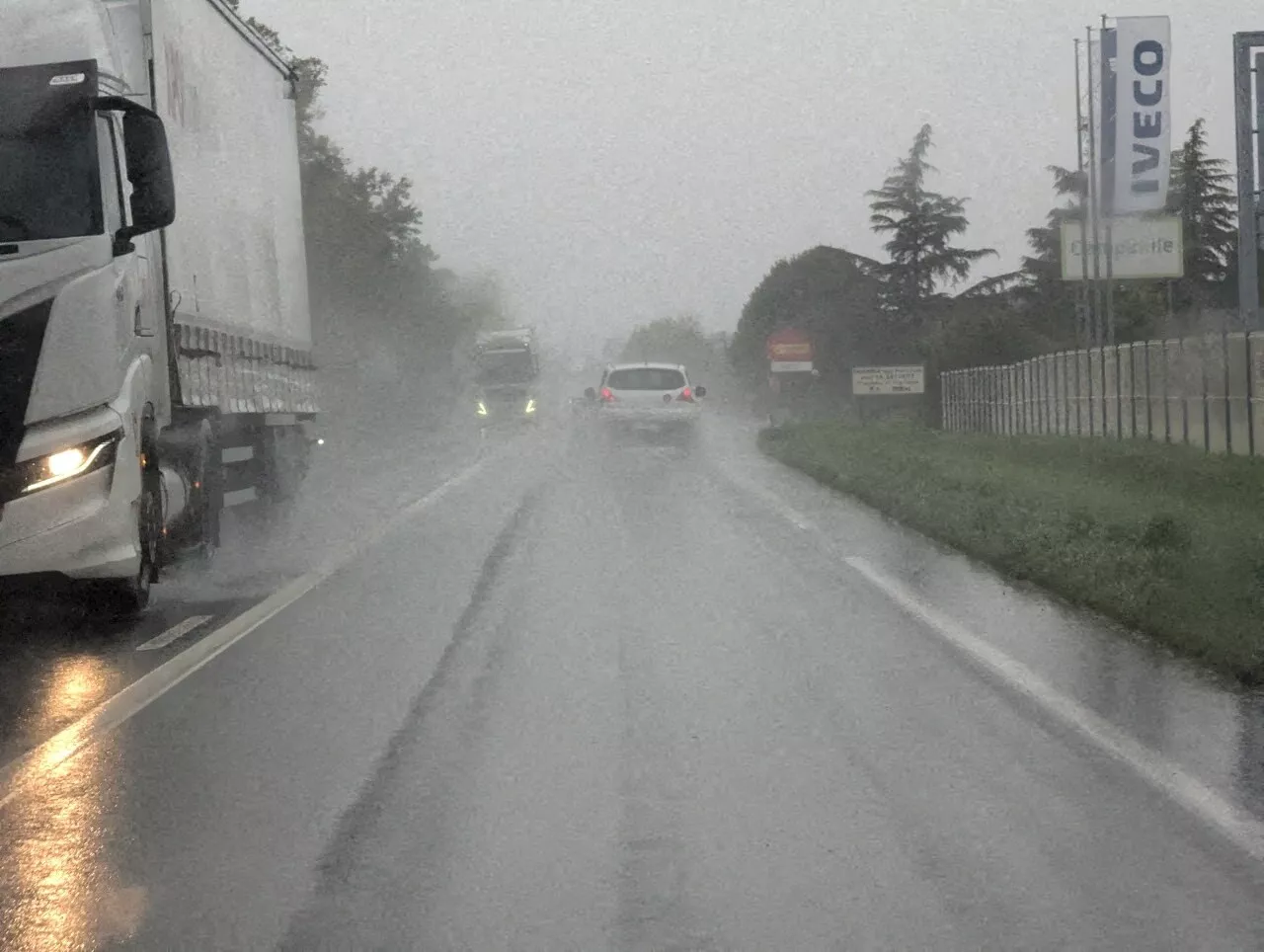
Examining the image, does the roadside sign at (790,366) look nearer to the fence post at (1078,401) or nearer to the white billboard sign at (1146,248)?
the white billboard sign at (1146,248)

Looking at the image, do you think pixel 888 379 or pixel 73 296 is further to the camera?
pixel 888 379

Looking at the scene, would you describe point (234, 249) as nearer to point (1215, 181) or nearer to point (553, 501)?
point (553, 501)

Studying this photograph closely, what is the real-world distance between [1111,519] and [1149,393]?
2083 centimetres

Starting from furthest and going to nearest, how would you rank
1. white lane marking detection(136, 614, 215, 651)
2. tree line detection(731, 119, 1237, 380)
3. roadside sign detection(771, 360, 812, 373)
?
tree line detection(731, 119, 1237, 380) < roadside sign detection(771, 360, 812, 373) < white lane marking detection(136, 614, 215, 651)

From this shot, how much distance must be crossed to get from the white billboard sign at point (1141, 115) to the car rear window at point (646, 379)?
10262 mm

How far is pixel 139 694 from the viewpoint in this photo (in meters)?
8.94

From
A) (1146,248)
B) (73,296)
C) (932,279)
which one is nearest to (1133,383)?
(1146,248)

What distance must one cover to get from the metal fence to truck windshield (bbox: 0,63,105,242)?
21.7 m

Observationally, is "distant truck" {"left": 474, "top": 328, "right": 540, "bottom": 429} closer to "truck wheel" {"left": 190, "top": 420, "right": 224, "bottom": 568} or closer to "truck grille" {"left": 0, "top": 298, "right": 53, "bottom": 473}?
"truck wheel" {"left": 190, "top": 420, "right": 224, "bottom": 568}

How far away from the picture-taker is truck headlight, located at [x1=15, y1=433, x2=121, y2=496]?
9938 mm

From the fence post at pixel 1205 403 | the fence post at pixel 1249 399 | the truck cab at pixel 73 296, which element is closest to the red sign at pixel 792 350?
the fence post at pixel 1205 403

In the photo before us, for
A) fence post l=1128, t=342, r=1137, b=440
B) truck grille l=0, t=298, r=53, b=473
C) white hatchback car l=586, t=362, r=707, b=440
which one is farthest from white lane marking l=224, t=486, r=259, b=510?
fence post l=1128, t=342, r=1137, b=440

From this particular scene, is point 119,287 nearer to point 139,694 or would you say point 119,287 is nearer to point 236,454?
point 139,694

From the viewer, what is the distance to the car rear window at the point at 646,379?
124 feet
